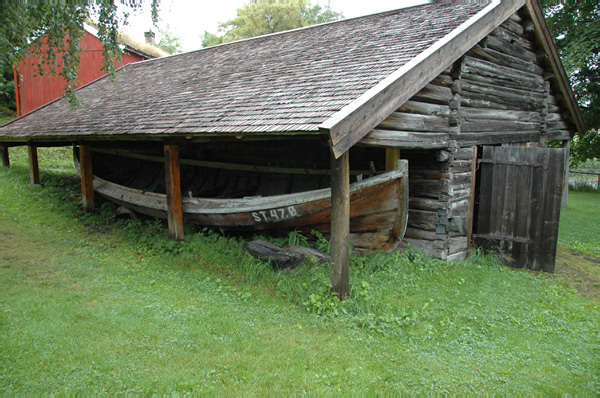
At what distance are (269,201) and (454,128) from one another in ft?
10.6

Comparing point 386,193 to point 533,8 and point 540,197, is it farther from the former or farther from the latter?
point 533,8

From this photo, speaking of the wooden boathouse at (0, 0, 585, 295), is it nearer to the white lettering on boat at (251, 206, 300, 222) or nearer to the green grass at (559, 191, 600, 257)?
the white lettering on boat at (251, 206, 300, 222)

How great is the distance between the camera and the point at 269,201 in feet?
22.6

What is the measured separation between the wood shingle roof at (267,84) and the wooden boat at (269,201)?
140cm

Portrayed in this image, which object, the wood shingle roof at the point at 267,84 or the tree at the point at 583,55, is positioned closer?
the wood shingle roof at the point at 267,84

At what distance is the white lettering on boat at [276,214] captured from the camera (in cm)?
663

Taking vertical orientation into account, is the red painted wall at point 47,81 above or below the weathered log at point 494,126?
above

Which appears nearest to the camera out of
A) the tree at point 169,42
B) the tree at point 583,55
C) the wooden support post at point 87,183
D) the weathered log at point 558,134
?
the wooden support post at point 87,183

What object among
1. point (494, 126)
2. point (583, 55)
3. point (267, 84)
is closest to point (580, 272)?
point (494, 126)

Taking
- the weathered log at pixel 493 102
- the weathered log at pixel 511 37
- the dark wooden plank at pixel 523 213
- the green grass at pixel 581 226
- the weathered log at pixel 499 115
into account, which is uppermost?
the weathered log at pixel 511 37

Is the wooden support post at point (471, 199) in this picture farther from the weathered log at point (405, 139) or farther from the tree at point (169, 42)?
the tree at point (169, 42)

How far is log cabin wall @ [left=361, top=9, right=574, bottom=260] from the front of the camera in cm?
648

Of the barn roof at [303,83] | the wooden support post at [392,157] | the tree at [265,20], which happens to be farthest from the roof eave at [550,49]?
the tree at [265,20]

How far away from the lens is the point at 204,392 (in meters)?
3.40
